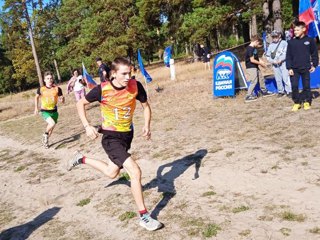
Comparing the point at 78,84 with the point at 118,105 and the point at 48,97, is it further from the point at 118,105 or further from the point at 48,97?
the point at 118,105

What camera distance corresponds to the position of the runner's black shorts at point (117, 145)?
486cm

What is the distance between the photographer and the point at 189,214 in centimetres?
490

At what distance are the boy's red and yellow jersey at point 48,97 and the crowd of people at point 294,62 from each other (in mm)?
5517

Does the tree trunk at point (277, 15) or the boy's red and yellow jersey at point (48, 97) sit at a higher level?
the tree trunk at point (277, 15)

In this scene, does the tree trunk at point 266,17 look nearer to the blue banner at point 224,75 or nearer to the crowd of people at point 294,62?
the blue banner at point 224,75

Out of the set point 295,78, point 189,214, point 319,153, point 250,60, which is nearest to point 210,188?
point 189,214

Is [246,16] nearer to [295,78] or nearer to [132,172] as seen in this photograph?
[295,78]

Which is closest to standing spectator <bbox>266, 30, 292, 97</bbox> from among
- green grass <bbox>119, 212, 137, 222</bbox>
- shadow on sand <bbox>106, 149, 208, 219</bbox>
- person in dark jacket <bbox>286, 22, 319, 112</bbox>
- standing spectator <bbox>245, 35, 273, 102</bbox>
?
standing spectator <bbox>245, 35, 273, 102</bbox>

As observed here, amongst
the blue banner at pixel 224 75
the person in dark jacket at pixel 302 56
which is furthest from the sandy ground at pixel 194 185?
the blue banner at pixel 224 75

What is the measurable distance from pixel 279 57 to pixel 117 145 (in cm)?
716

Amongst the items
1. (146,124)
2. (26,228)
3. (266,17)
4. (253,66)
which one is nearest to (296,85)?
(253,66)

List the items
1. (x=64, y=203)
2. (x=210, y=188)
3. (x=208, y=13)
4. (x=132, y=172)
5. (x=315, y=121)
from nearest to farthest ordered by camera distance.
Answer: (x=132, y=172) < (x=210, y=188) < (x=64, y=203) < (x=315, y=121) < (x=208, y=13)

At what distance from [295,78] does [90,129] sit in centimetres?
610

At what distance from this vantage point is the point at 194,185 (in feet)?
19.3
